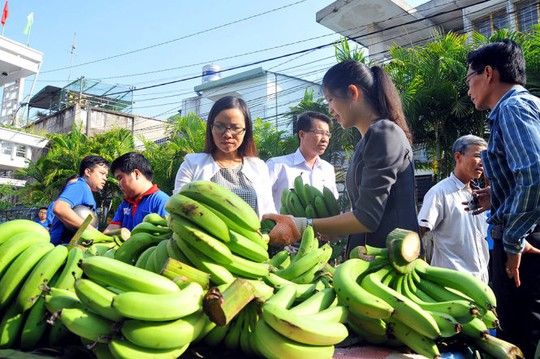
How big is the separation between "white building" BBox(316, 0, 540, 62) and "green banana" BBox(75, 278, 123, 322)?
13.8 metres

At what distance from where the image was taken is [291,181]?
4148 millimetres

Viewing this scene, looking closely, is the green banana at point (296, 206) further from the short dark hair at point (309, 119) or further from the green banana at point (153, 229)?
the short dark hair at point (309, 119)

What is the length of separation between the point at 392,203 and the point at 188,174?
141 cm

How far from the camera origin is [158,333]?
3.15ft

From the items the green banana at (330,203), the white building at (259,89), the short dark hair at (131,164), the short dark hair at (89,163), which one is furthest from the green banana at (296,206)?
the white building at (259,89)

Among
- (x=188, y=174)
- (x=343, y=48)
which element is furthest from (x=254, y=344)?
(x=343, y=48)

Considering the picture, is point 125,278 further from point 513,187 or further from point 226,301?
point 513,187

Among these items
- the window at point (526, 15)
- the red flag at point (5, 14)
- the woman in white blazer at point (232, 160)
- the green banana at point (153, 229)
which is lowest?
the green banana at point (153, 229)

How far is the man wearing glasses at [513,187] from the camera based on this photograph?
6.71ft

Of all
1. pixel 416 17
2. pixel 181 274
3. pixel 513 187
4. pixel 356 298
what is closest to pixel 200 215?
pixel 181 274

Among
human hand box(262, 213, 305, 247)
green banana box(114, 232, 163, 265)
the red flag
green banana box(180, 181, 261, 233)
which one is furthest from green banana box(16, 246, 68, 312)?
the red flag

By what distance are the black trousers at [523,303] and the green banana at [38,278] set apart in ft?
6.95

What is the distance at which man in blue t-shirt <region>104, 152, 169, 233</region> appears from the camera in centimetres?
364

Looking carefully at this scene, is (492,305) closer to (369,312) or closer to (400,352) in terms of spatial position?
(400,352)
